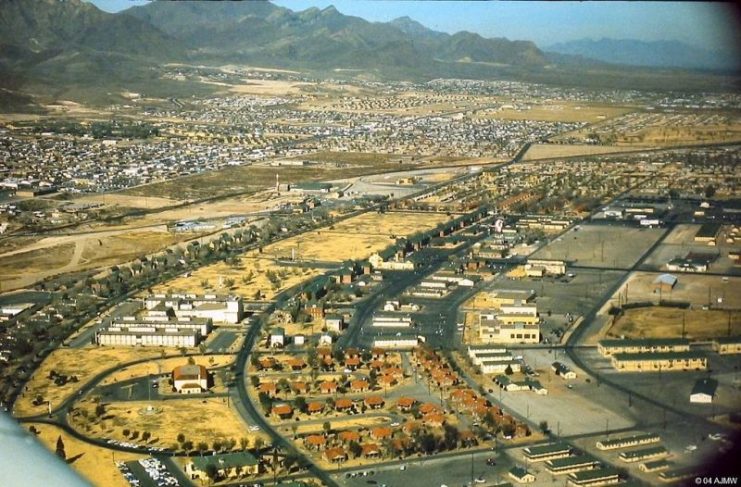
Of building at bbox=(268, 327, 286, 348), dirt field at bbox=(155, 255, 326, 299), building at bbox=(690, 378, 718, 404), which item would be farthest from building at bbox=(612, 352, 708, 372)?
dirt field at bbox=(155, 255, 326, 299)

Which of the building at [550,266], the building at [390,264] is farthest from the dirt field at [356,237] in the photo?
the building at [550,266]

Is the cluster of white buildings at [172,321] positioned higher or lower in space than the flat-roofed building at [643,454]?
lower

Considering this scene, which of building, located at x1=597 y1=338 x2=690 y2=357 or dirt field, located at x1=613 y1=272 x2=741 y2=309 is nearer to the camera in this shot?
building, located at x1=597 y1=338 x2=690 y2=357

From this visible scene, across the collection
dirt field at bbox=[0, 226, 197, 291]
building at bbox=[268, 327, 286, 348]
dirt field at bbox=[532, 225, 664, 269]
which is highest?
dirt field at bbox=[532, 225, 664, 269]

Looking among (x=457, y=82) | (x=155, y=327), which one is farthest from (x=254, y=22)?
(x=155, y=327)

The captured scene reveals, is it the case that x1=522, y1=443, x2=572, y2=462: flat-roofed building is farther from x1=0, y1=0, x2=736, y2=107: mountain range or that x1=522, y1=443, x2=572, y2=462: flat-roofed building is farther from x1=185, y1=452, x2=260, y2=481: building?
x1=0, y1=0, x2=736, y2=107: mountain range

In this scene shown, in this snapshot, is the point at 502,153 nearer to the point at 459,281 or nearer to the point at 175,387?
the point at 459,281

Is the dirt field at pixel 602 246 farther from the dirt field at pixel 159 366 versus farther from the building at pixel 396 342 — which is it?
the dirt field at pixel 159 366
